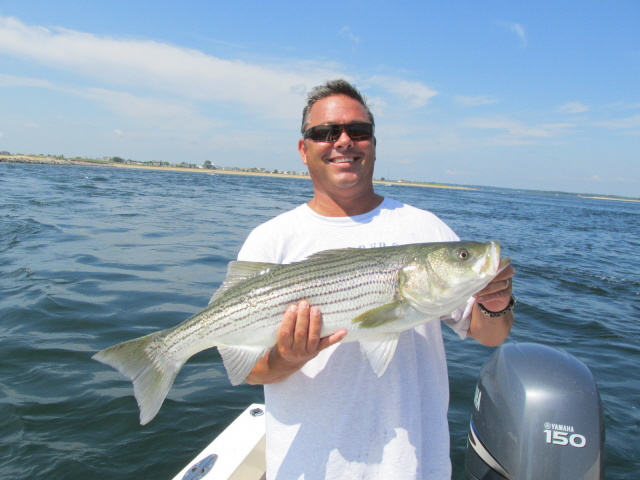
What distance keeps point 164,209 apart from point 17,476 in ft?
75.9

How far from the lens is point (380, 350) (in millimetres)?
2551

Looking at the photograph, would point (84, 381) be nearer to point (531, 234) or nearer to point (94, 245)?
point (94, 245)

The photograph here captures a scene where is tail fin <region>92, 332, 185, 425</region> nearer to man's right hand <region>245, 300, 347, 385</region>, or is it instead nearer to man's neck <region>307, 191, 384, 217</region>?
man's right hand <region>245, 300, 347, 385</region>

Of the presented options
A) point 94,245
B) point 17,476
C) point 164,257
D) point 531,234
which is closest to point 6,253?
point 94,245

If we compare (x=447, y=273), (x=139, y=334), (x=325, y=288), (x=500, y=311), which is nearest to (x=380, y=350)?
(x=325, y=288)

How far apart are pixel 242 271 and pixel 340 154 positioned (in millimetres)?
1099

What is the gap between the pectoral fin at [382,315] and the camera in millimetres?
2666

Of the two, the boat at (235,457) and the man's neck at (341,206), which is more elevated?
the man's neck at (341,206)

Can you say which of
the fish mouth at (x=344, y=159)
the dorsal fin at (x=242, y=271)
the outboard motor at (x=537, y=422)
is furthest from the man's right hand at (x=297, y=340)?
the outboard motor at (x=537, y=422)

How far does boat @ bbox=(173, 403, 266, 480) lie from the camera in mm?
3750

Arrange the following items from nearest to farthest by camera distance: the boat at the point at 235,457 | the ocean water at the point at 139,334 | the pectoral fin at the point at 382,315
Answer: the pectoral fin at the point at 382,315 < the boat at the point at 235,457 < the ocean water at the point at 139,334

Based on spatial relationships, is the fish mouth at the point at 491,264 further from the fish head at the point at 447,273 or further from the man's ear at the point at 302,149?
the man's ear at the point at 302,149

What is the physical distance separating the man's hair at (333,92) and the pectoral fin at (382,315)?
148cm

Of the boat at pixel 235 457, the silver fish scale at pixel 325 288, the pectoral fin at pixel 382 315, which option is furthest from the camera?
the boat at pixel 235 457
